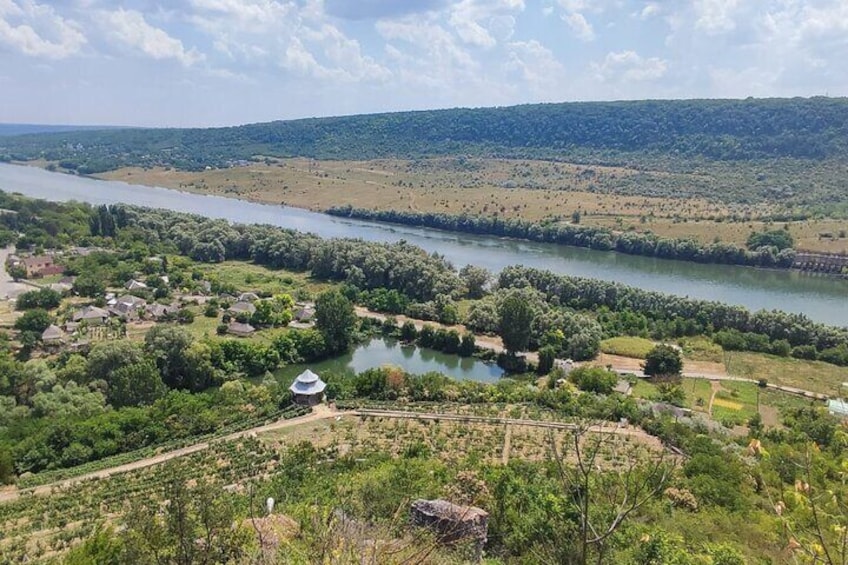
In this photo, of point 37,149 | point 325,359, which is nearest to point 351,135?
point 37,149

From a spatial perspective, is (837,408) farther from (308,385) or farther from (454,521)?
(308,385)

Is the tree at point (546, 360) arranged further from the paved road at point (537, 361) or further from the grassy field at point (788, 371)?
the grassy field at point (788, 371)

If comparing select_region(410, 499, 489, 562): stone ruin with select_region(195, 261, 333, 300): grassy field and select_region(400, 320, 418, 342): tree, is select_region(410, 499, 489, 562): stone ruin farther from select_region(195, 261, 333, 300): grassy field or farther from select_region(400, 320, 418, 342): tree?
select_region(195, 261, 333, 300): grassy field

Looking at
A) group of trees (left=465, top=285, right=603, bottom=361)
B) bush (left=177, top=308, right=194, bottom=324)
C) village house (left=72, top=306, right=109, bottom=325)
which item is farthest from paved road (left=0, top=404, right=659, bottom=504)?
village house (left=72, top=306, right=109, bottom=325)

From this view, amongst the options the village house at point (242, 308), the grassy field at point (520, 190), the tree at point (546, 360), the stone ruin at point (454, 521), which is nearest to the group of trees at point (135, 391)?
the village house at point (242, 308)

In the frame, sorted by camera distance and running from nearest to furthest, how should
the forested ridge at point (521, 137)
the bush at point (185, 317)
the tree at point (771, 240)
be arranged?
the bush at point (185, 317)
the tree at point (771, 240)
the forested ridge at point (521, 137)

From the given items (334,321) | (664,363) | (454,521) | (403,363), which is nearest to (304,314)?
(334,321)
